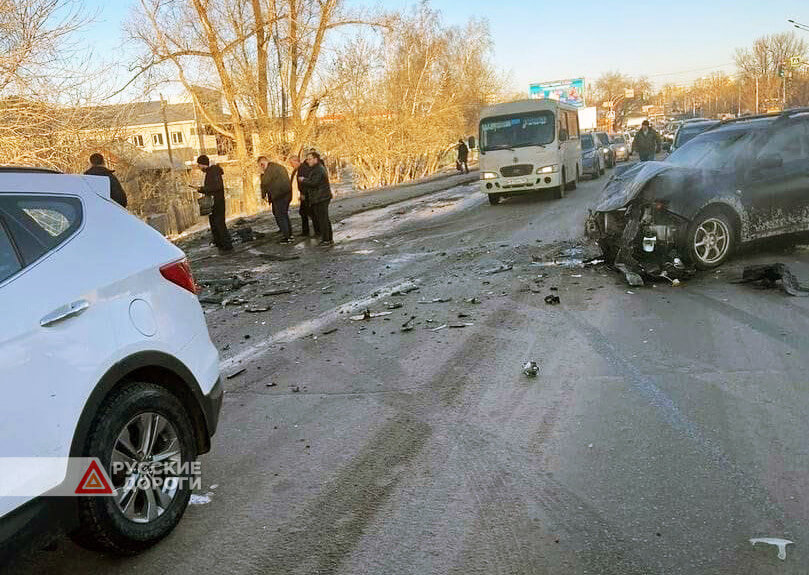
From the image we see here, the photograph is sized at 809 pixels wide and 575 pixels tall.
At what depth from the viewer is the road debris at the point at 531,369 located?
5.27 metres

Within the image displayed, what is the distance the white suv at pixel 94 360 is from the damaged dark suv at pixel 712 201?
6.29 metres

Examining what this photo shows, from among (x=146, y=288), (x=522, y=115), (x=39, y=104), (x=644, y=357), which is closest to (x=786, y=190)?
(x=644, y=357)

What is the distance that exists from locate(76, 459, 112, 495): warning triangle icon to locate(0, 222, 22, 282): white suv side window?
2.76ft

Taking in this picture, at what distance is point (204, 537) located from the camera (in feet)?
10.5

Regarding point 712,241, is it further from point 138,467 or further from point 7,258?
point 7,258

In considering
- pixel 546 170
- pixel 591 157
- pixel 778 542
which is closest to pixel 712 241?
pixel 778 542

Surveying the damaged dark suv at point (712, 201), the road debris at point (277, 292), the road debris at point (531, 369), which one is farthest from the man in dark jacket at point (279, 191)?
the road debris at point (531, 369)

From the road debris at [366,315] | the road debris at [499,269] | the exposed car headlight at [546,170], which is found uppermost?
the exposed car headlight at [546,170]

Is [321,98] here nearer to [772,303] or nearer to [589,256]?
[589,256]

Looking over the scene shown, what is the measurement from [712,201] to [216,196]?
29.4ft

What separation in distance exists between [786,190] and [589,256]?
2673 millimetres

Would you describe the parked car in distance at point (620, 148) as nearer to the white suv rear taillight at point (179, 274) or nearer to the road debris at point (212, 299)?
the road debris at point (212, 299)

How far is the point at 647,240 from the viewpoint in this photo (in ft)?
27.0

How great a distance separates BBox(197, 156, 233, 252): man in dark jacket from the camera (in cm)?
1298
